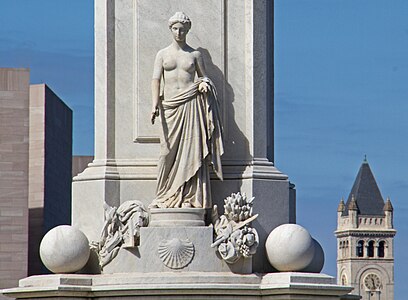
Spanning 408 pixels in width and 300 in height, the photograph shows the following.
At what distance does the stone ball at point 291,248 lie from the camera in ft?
78.0

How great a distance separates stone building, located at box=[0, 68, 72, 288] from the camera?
79.6 meters

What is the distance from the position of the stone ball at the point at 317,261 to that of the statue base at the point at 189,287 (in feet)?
1.74

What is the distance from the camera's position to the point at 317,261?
80.2 ft

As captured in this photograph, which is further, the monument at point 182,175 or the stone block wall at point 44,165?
the stone block wall at point 44,165

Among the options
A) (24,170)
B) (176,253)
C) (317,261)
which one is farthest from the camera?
(24,170)

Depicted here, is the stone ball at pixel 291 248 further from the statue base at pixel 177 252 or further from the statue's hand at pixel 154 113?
the statue's hand at pixel 154 113

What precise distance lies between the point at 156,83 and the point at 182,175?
4.47 feet

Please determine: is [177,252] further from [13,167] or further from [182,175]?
[13,167]

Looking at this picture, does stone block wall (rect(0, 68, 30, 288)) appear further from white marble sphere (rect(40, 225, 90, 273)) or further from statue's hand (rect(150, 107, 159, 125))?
statue's hand (rect(150, 107, 159, 125))

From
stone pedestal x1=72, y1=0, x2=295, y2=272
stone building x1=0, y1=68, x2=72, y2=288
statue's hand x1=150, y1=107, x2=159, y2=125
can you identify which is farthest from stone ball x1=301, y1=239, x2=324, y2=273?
stone building x1=0, y1=68, x2=72, y2=288

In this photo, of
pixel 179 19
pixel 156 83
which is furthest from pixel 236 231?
pixel 179 19

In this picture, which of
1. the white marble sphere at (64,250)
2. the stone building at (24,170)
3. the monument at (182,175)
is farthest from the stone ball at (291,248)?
the stone building at (24,170)

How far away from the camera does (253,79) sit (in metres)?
24.6

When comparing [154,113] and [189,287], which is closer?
[189,287]
